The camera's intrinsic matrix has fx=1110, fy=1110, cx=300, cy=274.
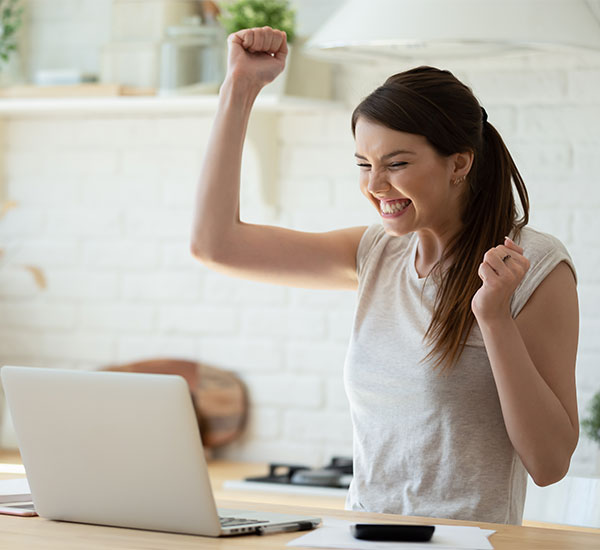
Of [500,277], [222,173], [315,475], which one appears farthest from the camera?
[315,475]

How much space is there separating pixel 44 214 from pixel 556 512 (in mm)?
1762

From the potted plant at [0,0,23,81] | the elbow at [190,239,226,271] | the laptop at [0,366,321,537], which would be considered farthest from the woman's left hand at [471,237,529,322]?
the potted plant at [0,0,23,81]

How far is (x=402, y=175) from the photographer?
1.64 metres

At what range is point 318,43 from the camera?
1954 millimetres

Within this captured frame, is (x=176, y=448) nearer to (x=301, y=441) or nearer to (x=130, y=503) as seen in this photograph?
(x=130, y=503)

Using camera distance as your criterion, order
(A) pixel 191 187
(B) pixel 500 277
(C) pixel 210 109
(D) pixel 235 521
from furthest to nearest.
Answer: (A) pixel 191 187
(C) pixel 210 109
(B) pixel 500 277
(D) pixel 235 521

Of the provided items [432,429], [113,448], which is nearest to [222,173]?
[432,429]

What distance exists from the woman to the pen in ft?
1.04

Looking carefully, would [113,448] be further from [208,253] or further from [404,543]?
[208,253]

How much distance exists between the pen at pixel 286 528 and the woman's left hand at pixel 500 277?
376 mm

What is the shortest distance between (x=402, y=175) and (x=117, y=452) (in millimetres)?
617

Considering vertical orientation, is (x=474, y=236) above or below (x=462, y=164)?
below

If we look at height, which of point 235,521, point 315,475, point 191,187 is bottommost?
point 315,475

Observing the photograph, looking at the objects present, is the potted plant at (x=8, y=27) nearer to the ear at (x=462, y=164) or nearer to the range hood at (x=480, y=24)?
the range hood at (x=480, y=24)
